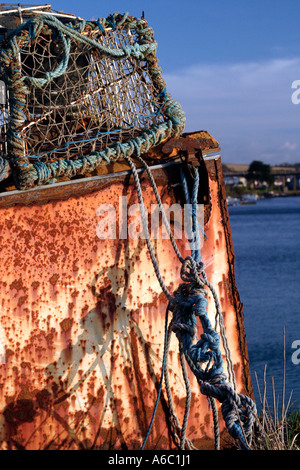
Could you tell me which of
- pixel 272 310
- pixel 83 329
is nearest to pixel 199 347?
pixel 83 329

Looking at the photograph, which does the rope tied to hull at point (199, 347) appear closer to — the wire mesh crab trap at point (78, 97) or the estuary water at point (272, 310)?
the wire mesh crab trap at point (78, 97)

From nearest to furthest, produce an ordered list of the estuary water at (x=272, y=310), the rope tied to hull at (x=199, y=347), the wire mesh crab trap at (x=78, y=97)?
the rope tied to hull at (x=199, y=347) → the wire mesh crab trap at (x=78, y=97) → the estuary water at (x=272, y=310)

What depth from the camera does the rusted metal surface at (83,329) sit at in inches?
113

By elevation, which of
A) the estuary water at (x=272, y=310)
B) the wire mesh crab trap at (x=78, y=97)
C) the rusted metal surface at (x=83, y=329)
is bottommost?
the estuary water at (x=272, y=310)

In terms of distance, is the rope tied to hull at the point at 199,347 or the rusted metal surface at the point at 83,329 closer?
the rope tied to hull at the point at 199,347

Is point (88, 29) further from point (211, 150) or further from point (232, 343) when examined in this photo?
point (232, 343)

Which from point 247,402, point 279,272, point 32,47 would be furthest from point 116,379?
point 279,272

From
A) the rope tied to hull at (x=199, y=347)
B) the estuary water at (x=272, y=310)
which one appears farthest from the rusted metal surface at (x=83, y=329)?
the estuary water at (x=272, y=310)

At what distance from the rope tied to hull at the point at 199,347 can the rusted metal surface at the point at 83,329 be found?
109mm

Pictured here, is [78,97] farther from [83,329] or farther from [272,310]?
[272,310]

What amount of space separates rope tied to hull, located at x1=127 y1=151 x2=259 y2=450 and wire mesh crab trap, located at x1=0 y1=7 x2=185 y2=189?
290 millimetres

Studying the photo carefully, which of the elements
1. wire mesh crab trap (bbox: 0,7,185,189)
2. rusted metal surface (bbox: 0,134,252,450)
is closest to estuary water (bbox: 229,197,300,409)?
rusted metal surface (bbox: 0,134,252,450)

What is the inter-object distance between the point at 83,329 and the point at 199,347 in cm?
80

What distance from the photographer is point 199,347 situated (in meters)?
2.45
